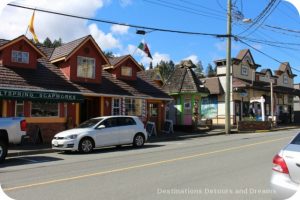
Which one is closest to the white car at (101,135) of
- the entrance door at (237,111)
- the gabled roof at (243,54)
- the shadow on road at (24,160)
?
the shadow on road at (24,160)

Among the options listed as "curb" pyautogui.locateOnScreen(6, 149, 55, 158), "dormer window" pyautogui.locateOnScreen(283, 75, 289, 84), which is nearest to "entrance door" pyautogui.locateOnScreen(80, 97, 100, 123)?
"curb" pyautogui.locateOnScreen(6, 149, 55, 158)

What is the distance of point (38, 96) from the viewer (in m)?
19.3

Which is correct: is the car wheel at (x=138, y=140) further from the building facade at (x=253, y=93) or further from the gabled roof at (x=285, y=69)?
the gabled roof at (x=285, y=69)

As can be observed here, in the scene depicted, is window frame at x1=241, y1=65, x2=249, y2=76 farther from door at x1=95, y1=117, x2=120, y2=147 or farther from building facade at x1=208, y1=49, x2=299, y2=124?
door at x1=95, y1=117, x2=120, y2=147

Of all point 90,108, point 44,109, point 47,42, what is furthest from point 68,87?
point 47,42

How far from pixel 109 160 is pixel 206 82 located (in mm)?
28730

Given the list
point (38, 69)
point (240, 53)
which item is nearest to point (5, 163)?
point (38, 69)

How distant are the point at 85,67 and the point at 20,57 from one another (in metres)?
4.13

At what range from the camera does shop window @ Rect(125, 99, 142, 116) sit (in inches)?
1021

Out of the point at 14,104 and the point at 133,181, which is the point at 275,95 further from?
the point at 133,181

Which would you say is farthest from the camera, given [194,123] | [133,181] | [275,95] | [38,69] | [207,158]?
[275,95]

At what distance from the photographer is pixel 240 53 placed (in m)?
41.9

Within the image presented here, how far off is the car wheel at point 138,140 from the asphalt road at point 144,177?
4.60 metres

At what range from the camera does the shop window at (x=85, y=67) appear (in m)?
23.8
